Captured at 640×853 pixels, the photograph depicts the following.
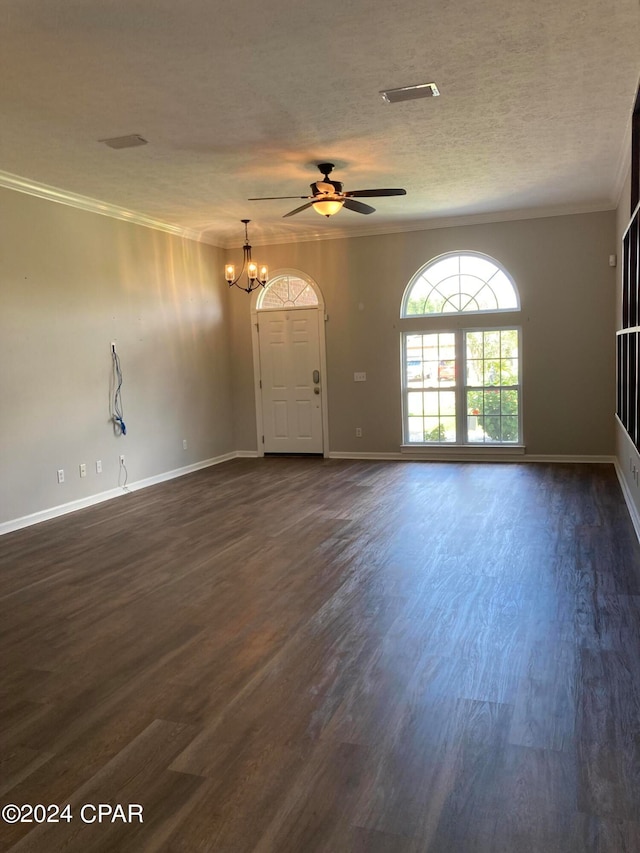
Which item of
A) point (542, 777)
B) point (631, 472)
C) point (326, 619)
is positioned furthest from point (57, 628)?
point (631, 472)

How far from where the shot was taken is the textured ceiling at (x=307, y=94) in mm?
2957

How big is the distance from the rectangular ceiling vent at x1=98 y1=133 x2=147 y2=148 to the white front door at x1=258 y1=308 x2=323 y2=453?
415 cm

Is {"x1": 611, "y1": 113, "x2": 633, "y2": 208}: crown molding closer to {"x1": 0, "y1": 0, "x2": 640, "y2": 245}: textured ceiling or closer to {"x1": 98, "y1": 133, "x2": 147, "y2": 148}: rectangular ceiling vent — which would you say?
{"x1": 0, "y1": 0, "x2": 640, "y2": 245}: textured ceiling

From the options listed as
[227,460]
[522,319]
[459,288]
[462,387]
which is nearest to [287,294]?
[459,288]

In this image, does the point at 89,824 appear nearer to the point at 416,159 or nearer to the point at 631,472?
the point at 631,472

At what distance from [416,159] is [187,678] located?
438cm

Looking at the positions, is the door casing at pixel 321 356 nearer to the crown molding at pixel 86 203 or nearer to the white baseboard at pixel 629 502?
the crown molding at pixel 86 203

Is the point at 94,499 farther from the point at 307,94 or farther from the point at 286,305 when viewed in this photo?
the point at 307,94

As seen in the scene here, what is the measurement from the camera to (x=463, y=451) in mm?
7941

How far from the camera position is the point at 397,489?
6426mm

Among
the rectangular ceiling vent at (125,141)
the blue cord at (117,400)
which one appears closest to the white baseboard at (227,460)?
the blue cord at (117,400)

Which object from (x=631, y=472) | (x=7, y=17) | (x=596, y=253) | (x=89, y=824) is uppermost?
(x=7, y=17)

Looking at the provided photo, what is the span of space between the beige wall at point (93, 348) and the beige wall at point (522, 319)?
1.61 meters

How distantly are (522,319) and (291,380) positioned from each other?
312 centimetres
